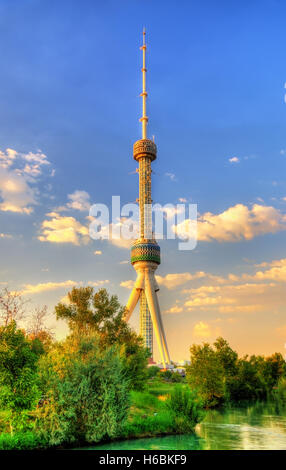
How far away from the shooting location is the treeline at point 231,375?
50.3 m

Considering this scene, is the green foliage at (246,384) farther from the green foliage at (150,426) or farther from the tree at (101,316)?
the green foliage at (150,426)

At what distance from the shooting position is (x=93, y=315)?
145ft

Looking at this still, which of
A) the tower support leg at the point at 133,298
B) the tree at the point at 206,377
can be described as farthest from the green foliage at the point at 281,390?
the tower support leg at the point at 133,298

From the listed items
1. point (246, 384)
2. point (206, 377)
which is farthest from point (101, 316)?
point (246, 384)

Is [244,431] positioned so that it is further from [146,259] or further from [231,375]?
[146,259]

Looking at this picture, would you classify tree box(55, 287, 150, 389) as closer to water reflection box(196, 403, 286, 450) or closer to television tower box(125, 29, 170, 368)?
water reflection box(196, 403, 286, 450)

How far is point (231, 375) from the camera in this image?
63344 mm

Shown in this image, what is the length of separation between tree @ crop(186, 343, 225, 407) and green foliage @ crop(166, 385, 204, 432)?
65.5 feet

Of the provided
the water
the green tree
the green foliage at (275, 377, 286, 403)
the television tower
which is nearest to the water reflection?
the water
